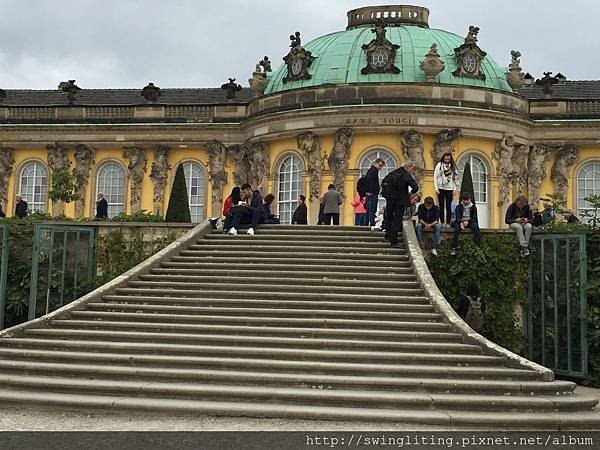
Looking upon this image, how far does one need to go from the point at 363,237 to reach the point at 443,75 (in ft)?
46.2

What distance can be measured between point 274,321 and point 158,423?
157 inches

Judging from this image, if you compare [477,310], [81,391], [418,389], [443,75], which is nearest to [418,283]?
[477,310]

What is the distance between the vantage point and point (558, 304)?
1592 centimetres

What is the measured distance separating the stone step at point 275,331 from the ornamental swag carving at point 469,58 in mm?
19377

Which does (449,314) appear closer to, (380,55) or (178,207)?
(178,207)

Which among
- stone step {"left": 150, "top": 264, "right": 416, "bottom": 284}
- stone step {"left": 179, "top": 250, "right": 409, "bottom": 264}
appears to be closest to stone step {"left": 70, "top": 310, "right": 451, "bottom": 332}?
stone step {"left": 150, "top": 264, "right": 416, "bottom": 284}

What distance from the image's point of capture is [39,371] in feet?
38.6

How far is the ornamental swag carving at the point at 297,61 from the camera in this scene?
3109 cm

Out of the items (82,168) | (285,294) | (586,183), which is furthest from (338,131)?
(285,294)

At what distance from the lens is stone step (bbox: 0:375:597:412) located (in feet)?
34.7

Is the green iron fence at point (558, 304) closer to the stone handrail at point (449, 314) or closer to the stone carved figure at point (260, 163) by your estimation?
the stone handrail at point (449, 314)

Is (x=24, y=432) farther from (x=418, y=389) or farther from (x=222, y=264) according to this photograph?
(x=222, y=264)

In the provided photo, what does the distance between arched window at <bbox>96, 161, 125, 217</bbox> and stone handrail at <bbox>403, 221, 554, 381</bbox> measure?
19.2 metres

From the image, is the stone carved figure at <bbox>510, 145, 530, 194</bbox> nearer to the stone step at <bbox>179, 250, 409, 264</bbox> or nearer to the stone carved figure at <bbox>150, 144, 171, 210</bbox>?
the stone carved figure at <bbox>150, 144, 171, 210</bbox>
